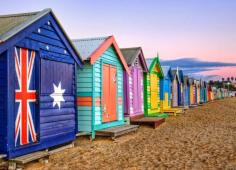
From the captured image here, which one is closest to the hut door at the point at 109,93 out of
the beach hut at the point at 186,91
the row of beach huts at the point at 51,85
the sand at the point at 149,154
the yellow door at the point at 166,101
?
the row of beach huts at the point at 51,85

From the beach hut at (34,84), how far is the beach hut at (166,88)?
15481 millimetres

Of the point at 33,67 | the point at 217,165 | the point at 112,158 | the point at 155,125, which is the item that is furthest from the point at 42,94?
the point at 155,125

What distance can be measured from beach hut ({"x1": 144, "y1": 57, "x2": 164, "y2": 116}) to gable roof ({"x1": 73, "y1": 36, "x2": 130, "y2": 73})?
23.1 feet

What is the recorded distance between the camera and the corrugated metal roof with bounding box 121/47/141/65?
59.2ft

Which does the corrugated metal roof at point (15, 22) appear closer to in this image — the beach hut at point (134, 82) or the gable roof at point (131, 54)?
the beach hut at point (134, 82)

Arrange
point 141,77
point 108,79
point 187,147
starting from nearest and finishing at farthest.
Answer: point 187,147
point 108,79
point 141,77

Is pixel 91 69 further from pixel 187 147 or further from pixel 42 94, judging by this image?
pixel 187 147

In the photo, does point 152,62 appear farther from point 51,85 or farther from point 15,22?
point 15,22

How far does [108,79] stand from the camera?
14.4m

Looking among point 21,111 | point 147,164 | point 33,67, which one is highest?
point 33,67

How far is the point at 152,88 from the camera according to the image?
896 inches

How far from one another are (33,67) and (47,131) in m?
1.89

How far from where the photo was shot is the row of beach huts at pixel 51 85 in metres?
7.93

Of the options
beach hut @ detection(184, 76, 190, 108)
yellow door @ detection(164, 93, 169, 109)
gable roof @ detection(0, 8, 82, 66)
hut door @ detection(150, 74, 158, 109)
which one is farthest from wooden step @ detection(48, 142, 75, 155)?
beach hut @ detection(184, 76, 190, 108)
